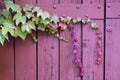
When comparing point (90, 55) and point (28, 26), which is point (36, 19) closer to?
point (28, 26)

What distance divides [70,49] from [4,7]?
1.82 feet

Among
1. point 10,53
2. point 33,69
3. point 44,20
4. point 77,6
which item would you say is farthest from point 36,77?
point 77,6

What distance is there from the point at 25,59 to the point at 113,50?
2.09ft

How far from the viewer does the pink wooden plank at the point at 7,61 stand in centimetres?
234

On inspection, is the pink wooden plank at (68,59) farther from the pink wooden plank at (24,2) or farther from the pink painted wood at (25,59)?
the pink wooden plank at (24,2)

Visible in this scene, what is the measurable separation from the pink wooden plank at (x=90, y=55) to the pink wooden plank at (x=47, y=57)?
0.67 feet

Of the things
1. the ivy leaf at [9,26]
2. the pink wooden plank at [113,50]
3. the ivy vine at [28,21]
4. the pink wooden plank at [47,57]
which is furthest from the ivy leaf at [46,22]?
the pink wooden plank at [113,50]

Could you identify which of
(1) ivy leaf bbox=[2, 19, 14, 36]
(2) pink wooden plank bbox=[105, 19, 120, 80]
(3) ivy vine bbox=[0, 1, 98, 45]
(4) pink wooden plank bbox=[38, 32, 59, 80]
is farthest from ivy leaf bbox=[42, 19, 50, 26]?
(2) pink wooden plank bbox=[105, 19, 120, 80]

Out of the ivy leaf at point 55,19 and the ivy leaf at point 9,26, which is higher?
the ivy leaf at point 55,19

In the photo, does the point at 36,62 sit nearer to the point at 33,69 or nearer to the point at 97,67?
the point at 33,69

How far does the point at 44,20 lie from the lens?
88.4 inches

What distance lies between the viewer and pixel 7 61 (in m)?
2.35

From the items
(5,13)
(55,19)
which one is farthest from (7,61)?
(55,19)

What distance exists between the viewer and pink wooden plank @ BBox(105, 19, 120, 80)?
231cm
